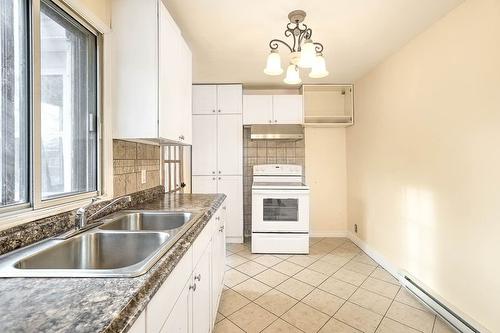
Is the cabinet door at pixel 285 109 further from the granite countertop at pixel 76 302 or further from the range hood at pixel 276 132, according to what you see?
the granite countertop at pixel 76 302

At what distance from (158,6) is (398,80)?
2.29 m

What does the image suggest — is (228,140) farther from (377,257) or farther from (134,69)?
(377,257)

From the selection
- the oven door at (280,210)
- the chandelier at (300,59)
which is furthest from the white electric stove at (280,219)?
the chandelier at (300,59)

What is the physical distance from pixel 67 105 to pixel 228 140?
238 cm

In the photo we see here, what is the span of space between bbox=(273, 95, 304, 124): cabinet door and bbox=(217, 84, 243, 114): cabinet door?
521mm

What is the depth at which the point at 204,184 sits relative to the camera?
144 inches

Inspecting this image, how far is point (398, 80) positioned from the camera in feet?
8.36

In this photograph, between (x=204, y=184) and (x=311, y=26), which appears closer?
(x=311, y=26)

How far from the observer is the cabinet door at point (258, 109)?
3656mm

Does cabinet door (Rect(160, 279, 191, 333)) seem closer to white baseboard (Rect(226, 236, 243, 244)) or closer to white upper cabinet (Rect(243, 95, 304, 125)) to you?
white baseboard (Rect(226, 236, 243, 244))

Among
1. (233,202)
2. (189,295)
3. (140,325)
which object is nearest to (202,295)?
(189,295)

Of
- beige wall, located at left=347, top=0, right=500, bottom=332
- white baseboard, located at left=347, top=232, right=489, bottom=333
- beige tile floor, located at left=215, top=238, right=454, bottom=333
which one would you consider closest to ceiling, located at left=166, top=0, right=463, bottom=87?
beige wall, located at left=347, top=0, right=500, bottom=332

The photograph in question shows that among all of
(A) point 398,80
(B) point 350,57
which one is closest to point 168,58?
(B) point 350,57

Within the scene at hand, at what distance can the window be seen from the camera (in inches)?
40.5
